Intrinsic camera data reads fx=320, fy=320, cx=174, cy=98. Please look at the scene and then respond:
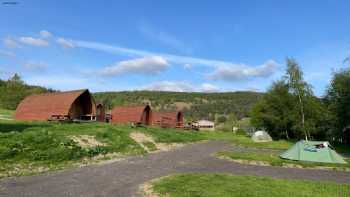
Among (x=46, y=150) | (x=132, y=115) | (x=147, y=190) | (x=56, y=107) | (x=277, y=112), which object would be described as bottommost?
Result: (x=147, y=190)

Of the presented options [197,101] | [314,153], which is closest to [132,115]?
[314,153]

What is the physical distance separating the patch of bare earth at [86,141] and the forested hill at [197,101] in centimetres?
12618

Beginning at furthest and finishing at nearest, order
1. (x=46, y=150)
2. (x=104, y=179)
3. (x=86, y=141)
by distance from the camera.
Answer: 1. (x=86, y=141)
2. (x=46, y=150)
3. (x=104, y=179)

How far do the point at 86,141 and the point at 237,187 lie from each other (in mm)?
11942

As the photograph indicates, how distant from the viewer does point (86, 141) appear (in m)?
20.0

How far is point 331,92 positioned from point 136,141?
Answer: 3141cm

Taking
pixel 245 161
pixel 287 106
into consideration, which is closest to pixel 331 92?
pixel 287 106

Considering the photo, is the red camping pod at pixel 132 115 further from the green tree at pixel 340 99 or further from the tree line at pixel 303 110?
the green tree at pixel 340 99

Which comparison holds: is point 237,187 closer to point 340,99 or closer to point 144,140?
point 144,140

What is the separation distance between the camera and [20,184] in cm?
1074

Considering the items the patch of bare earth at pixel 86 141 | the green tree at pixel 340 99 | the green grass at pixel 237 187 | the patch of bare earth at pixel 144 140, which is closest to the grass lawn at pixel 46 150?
the patch of bare earth at pixel 86 141

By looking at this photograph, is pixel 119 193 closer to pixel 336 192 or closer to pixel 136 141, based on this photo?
pixel 336 192

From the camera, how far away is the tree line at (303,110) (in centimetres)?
3938

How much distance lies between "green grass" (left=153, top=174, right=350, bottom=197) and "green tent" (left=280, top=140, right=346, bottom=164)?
29.0ft
